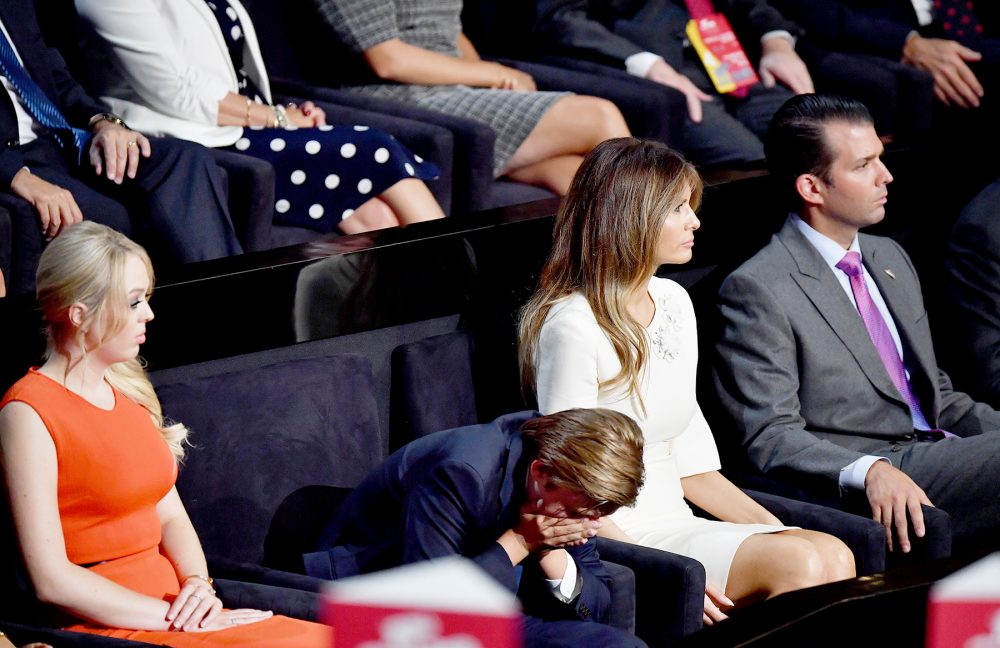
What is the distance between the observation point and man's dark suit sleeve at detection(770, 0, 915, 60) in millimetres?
5055

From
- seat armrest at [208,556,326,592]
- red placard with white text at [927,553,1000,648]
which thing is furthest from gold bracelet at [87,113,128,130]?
red placard with white text at [927,553,1000,648]

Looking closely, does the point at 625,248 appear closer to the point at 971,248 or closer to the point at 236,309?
the point at 236,309

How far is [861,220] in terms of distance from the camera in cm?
311

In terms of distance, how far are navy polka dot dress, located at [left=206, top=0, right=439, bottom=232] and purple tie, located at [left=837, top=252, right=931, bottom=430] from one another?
112cm

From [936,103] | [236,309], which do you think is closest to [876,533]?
[236,309]

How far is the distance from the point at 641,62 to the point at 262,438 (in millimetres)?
2397

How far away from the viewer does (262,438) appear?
263 cm

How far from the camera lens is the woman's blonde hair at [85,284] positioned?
88.9 inches

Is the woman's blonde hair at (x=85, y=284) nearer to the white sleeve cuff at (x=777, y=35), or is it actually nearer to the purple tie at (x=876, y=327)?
the purple tie at (x=876, y=327)

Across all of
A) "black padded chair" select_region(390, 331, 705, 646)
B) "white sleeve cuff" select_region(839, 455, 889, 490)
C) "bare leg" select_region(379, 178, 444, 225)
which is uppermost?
"bare leg" select_region(379, 178, 444, 225)

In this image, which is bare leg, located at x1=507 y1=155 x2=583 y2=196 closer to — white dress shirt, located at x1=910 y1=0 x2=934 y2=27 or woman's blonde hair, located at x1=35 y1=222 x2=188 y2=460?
→ white dress shirt, located at x1=910 y1=0 x2=934 y2=27

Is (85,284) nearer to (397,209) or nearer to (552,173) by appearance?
(397,209)

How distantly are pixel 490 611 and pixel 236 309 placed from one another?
1739 millimetres

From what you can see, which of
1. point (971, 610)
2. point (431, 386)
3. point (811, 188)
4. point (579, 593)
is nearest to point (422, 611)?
point (971, 610)
